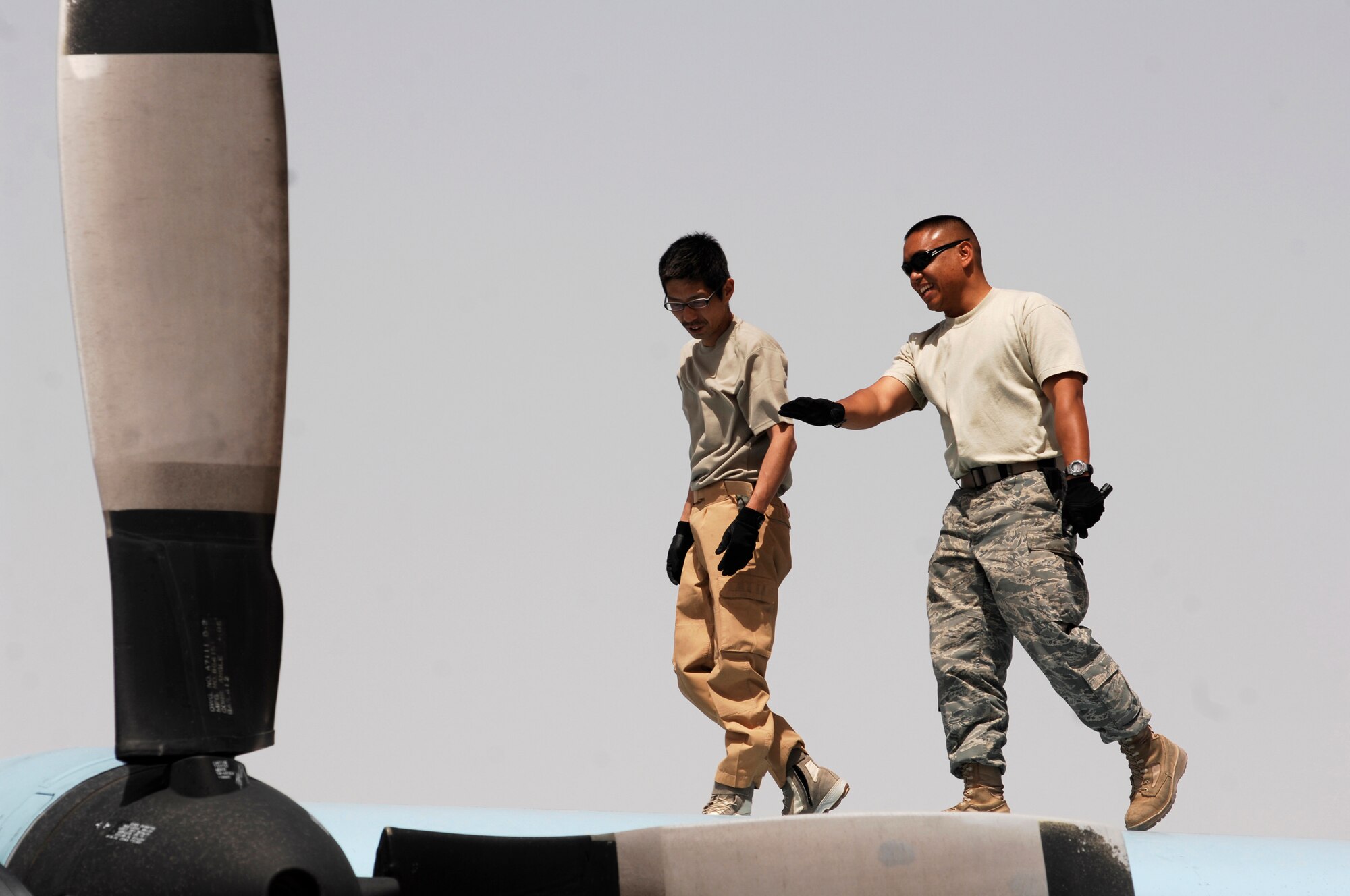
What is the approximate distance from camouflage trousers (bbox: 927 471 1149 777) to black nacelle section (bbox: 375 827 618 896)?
156 centimetres

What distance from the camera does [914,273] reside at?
3152 mm

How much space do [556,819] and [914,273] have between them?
1.58 meters

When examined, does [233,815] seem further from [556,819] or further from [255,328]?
[556,819]

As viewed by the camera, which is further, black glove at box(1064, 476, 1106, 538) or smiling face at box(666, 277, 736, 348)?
smiling face at box(666, 277, 736, 348)

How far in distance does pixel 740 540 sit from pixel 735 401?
407mm

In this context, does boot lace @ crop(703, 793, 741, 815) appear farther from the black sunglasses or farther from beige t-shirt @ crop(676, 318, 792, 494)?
the black sunglasses

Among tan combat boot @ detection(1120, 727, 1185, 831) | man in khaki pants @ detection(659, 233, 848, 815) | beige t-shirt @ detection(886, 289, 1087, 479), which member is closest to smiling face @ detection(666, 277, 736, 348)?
man in khaki pants @ detection(659, 233, 848, 815)

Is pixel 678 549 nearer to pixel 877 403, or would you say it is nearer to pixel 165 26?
pixel 877 403

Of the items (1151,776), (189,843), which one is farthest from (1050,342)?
(189,843)

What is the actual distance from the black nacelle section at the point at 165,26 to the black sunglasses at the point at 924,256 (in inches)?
79.3

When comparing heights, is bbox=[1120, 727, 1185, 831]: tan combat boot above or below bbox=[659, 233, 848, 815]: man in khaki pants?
below

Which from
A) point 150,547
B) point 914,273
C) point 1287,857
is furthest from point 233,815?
point 914,273

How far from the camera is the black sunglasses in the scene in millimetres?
3127

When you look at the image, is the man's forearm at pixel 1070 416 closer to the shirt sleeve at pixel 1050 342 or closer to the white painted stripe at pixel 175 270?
the shirt sleeve at pixel 1050 342
